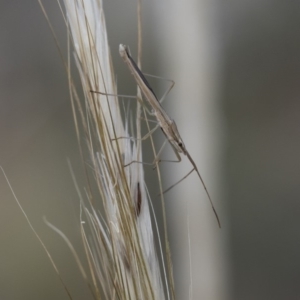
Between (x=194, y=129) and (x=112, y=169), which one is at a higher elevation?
(x=112, y=169)

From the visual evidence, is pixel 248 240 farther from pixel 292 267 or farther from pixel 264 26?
pixel 264 26

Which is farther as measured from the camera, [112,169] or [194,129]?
[194,129]

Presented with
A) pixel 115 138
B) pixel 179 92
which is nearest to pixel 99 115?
pixel 115 138

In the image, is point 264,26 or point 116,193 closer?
point 116,193

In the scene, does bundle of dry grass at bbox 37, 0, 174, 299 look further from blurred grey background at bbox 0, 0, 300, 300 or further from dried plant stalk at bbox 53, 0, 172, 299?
blurred grey background at bbox 0, 0, 300, 300

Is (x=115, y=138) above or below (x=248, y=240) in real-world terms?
above

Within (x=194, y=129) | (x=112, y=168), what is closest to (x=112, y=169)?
(x=112, y=168)

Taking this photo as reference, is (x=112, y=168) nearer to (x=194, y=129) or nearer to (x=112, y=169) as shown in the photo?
(x=112, y=169)

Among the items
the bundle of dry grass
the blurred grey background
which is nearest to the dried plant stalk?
the bundle of dry grass

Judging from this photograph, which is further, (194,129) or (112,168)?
(194,129)
